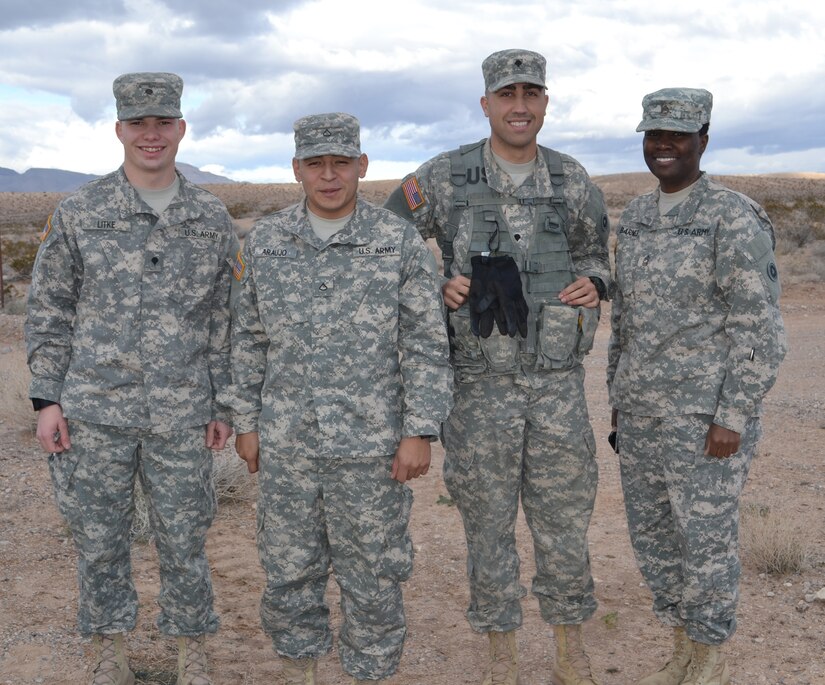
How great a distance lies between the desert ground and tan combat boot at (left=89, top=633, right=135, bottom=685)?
0.56 ft

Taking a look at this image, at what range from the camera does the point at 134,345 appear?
10.8ft

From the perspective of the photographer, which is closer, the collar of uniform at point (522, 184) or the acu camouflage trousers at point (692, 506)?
the acu camouflage trousers at point (692, 506)

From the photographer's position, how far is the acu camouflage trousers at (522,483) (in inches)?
135

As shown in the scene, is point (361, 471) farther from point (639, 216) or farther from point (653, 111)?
point (653, 111)

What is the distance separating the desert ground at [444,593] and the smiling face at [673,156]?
6.89 feet

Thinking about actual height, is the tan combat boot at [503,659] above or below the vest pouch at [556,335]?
below

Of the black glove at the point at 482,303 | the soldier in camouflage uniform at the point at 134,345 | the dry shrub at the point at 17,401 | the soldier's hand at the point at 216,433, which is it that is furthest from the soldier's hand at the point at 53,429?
the dry shrub at the point at 17,401

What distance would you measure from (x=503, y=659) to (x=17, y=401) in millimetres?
5611

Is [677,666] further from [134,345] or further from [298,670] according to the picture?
[134,345]

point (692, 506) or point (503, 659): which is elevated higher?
point (692, 506)

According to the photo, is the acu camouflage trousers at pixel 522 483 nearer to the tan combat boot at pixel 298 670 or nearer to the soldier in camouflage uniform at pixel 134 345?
the tan combat boot at pixel 298 670

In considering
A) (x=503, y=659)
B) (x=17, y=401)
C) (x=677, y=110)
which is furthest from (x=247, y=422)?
(x=17, y=401)

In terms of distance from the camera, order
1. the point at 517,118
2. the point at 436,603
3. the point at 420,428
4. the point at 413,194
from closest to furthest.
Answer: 1. the point at 420,428
2. the point at 517,118
3. the point at 413,194
4. the point at 436,603

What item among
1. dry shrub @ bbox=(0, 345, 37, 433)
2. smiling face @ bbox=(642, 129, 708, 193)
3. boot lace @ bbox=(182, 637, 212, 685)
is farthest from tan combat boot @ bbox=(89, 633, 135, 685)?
dry shrub @ bbox=(0, 345, 37, 433)
